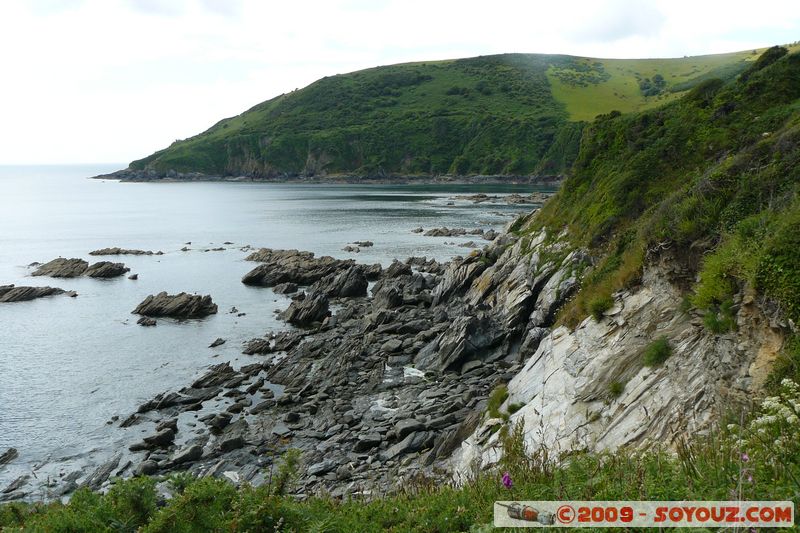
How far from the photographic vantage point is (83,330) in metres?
43.8

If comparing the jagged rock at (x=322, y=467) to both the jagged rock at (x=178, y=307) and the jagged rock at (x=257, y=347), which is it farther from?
the jagged rock at (x=178, y=307)

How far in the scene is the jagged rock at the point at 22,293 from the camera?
54.0m

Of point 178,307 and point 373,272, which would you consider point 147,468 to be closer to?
point 178,307

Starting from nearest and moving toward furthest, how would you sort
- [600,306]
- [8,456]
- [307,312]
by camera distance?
1. [600,306]
2. [8,456]
3. [307,312]

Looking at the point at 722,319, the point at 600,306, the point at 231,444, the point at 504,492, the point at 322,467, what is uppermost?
the point at 722,319

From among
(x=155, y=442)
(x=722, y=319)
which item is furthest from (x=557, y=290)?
(x=155, y=442)

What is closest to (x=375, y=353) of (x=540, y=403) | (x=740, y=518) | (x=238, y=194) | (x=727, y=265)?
(x=540, y=403)

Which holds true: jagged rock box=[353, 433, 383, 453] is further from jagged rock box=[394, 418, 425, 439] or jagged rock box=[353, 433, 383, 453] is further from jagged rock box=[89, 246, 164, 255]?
jagged rock box=[89, 246, 164, 255]

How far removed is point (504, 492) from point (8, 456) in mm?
25217

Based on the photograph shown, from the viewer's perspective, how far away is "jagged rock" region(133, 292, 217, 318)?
4794 centimetres

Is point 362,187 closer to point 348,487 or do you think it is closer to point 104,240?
point 104,240

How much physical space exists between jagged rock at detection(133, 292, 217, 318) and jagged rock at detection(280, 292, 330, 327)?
793cm

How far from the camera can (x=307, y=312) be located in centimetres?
4469

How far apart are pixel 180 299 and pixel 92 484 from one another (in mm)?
29429
